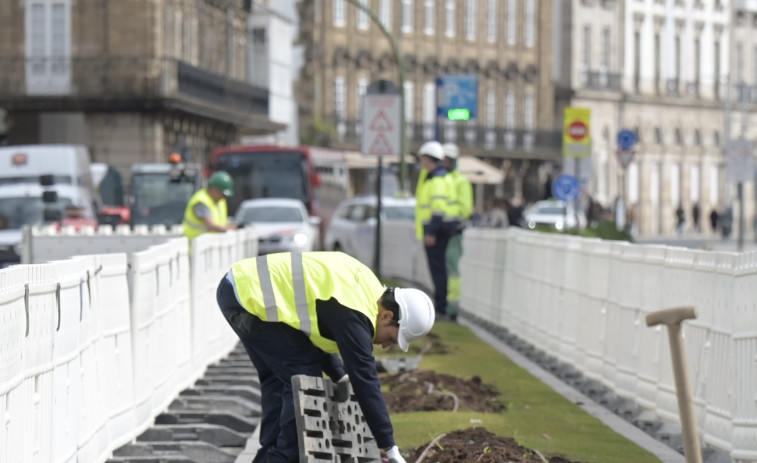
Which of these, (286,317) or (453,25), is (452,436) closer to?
(286,317)

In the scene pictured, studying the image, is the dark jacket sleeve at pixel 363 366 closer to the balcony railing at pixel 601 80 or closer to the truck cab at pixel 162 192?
the truck cab at pixel 162 192

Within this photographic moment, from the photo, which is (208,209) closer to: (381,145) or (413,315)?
(381,145)

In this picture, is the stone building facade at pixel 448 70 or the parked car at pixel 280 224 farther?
the stone building facade at pixel 448 70

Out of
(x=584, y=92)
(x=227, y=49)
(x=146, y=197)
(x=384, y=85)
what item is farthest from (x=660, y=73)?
(x=384, y=85)

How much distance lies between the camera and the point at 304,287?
9211 mm

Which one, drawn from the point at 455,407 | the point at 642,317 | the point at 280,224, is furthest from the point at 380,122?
the point at 455,407

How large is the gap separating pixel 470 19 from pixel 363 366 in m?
95.5

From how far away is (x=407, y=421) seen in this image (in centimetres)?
1354

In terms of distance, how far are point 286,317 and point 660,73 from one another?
107 meters

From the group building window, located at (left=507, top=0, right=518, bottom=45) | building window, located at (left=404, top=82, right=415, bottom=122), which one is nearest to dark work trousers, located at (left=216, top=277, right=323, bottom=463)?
building window, located at (left=404, top=82, right=415, bottom=122)

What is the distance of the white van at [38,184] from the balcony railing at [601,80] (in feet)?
235

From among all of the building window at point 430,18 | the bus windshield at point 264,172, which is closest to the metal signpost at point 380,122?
the bus windshield at point 264,172

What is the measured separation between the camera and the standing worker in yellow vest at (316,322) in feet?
29.3

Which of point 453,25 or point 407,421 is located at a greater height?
point 453,25
